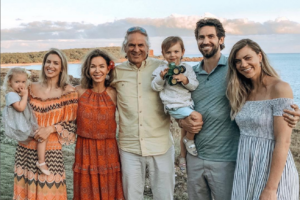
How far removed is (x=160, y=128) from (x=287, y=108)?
137cm

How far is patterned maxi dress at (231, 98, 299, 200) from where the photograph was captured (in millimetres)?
2490

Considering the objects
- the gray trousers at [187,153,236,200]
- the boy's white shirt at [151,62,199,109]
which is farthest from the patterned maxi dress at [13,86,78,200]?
the gray trousers at [187,153,236,200]

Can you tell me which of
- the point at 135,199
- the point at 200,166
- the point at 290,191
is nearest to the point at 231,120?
the point at 200,166

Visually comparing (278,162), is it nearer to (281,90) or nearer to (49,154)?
(281,90)

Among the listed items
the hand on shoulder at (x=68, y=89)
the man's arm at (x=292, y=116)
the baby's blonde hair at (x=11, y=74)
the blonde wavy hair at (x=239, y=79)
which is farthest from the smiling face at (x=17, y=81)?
the man's arm at (x=292, y=116)

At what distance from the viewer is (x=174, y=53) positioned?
3.32 meters

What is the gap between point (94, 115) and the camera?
3.30 m

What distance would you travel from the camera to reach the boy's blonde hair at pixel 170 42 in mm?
3318

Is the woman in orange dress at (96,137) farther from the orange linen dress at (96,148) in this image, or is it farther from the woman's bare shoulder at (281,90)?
the woman's bare shoulder at (281,90)

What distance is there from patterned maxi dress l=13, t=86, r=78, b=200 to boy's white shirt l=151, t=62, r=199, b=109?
85 centimetres

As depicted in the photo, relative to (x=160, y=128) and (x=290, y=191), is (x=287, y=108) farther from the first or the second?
(x=160, y=128)

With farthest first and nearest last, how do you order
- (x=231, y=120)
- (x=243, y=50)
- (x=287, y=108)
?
(x=231, y=120) < (x=243, y=50) < (x=287, y=108)

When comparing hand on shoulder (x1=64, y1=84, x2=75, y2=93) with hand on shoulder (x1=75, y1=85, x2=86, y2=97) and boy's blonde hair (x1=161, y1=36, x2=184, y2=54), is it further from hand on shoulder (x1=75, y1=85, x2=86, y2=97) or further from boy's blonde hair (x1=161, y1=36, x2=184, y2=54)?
boy's blonde hair (x1=161, y1=36, x2=184, y2=54)

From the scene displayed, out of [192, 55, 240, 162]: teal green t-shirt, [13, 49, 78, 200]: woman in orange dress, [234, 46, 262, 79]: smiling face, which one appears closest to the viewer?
[234, 46, 262, 79]: smiling face
